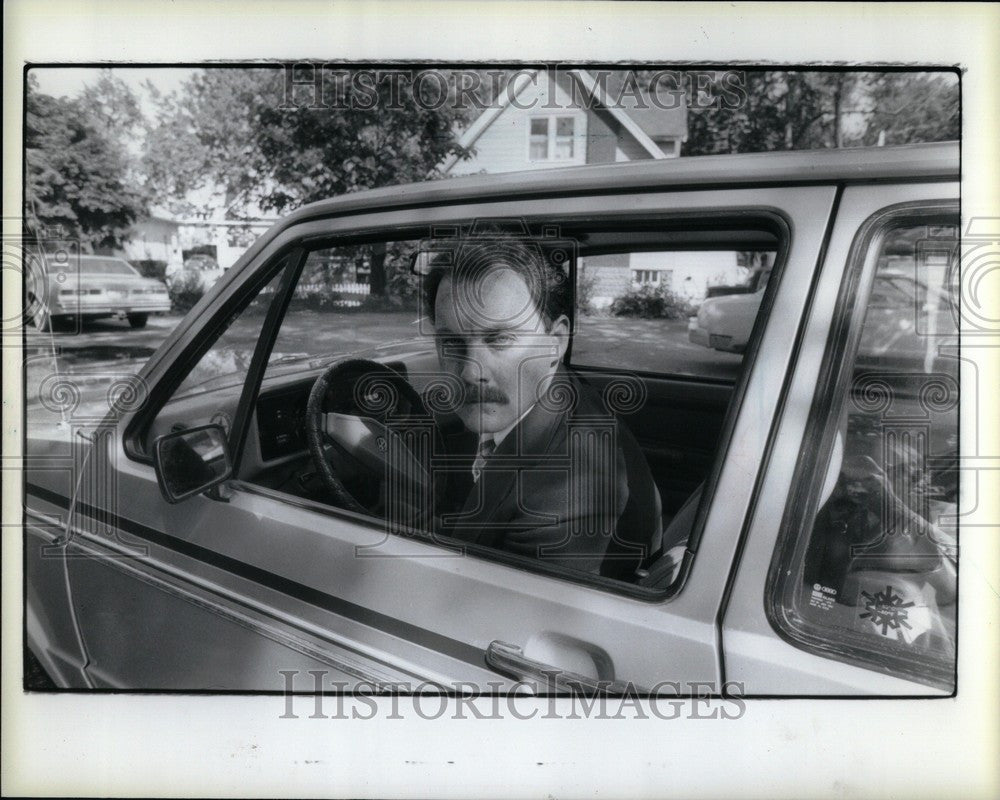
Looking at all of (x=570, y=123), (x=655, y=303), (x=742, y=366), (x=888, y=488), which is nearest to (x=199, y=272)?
(x=570, y=123)

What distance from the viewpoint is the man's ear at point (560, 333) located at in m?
1.62

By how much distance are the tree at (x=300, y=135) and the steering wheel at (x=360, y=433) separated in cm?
21

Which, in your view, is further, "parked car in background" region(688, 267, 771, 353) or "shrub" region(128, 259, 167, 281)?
"shrub" region(128, 259, 167, 281)

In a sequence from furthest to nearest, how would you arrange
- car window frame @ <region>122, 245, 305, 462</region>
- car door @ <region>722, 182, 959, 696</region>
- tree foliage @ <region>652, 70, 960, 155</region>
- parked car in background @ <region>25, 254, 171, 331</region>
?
car window frame @ <region>122, 245, 305, 462</region>
parked car in background @ <region>25, 254, 171, 331</region>
tree foliage @ <region>652, 70, 960, 155</region>
car door @ <region>722, 182, 959, 696</region>

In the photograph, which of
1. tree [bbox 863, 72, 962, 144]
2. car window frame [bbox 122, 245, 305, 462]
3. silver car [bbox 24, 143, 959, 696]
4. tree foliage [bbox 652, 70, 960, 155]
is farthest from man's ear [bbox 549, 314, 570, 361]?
tree [bbox 863, 72, 962, 144]

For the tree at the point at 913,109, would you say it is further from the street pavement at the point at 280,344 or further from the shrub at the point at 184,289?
the shrub at the point at 184,289

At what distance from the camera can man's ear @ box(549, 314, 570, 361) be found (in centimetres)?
162

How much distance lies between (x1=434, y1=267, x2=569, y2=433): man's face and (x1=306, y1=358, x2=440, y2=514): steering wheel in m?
0.19

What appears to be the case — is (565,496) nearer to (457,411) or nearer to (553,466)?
(553,466)

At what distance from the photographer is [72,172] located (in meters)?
1.56

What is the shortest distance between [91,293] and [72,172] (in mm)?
256

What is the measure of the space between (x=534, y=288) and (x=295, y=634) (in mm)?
816

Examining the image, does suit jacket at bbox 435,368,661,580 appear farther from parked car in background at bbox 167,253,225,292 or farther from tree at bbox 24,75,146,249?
tree at bbox 24,75,146,249

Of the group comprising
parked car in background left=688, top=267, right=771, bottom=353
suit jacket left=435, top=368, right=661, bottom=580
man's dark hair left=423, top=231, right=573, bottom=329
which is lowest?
suit jacket left=435, top=368, right=661, bottom=580
